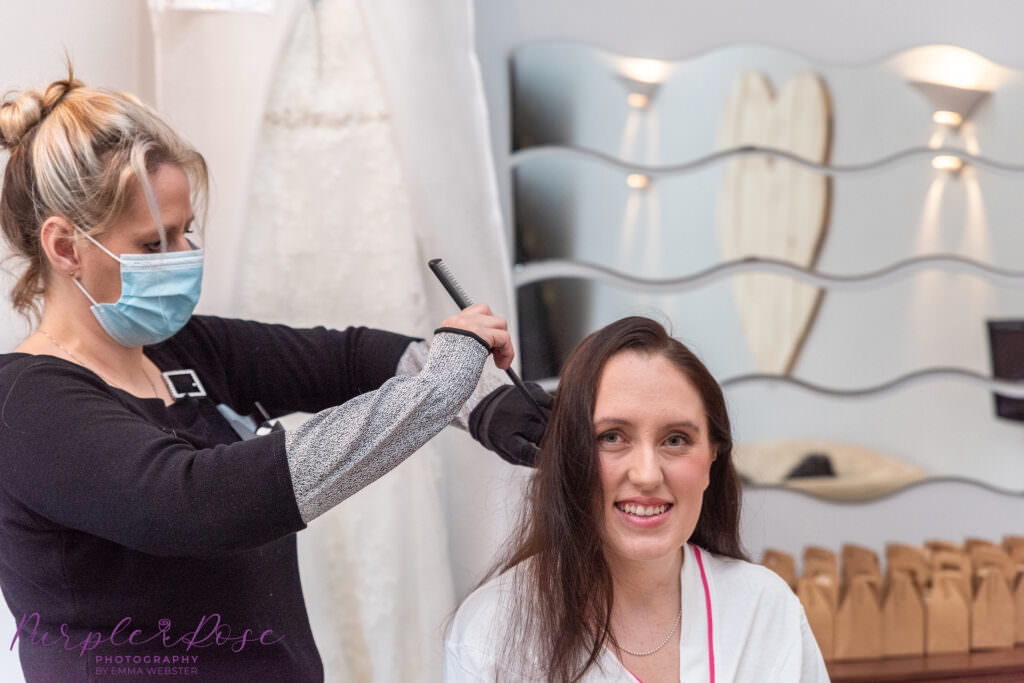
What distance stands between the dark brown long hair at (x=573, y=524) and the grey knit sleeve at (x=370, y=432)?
0.71 ft

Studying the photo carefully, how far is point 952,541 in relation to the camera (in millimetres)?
2350

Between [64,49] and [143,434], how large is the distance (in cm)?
85

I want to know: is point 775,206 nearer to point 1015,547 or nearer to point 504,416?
point 1015,547

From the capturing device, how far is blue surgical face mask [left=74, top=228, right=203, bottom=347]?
3.63 ft

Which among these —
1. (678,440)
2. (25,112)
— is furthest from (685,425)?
(25,112)

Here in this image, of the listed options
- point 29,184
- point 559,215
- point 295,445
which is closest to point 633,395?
point 295,445

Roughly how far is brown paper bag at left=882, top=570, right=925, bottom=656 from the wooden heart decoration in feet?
1.82

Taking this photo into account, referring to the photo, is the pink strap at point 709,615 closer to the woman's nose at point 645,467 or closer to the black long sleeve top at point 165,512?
the woman's nose at point 645,467

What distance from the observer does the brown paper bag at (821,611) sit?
79.7 inches

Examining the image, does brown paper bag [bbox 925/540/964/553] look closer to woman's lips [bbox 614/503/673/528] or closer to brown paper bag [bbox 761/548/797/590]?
brown paper bag [bbox 761/548/797/590]

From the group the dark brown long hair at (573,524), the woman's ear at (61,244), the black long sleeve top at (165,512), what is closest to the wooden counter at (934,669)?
the dark brown long hair at (573,524)

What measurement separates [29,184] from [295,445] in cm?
46

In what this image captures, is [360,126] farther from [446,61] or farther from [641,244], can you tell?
[641,244]

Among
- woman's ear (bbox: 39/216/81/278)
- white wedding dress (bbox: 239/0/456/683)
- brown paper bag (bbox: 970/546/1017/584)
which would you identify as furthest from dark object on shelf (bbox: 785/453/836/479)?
woman's ear (bbox: 39/216/81/278)
